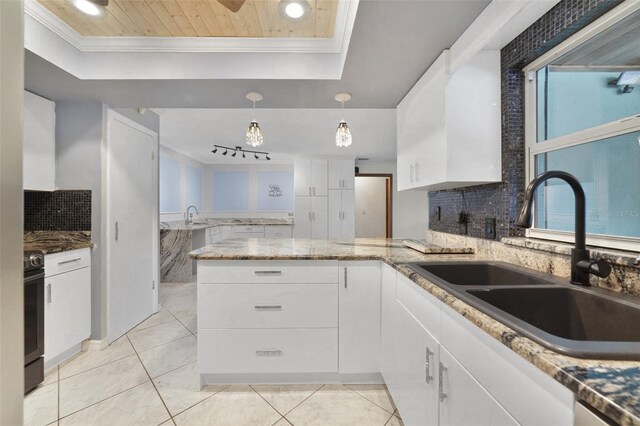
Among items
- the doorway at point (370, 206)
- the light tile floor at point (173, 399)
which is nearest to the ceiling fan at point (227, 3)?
the light tile floor at point (173, 399)

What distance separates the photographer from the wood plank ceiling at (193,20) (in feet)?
5.58

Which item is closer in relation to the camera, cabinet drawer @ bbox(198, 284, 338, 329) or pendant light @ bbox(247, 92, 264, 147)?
cabinet drawer @ bbox(198, 284, 338, 329)

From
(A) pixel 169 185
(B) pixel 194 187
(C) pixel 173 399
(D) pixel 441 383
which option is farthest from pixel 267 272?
(B) pixel 194 187

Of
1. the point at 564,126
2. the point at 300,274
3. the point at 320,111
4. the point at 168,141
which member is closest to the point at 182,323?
the point at 300,274

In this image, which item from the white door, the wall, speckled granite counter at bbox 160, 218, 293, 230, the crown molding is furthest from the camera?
speckled granite counter at bbox 160, 218, 293, 230

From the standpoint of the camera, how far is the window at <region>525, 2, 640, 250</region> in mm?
1152

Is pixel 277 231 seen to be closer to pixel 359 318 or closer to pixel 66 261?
pixel 66 261

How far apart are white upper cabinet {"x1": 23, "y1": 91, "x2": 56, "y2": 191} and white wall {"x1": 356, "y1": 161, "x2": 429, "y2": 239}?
5330 millimetres

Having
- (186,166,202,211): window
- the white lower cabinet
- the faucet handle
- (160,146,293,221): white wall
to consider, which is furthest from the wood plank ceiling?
(160,146,293,221): white wall

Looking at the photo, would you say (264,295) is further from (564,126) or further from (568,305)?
(564,126)

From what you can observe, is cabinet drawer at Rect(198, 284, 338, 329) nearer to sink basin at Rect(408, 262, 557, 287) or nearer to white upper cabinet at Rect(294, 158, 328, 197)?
sink basin at Rect(408, 262, 557, 287)

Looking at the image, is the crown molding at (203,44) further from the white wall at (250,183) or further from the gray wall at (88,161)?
the white wall at (250,183)

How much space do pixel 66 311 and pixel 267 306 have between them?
1634 millimetres

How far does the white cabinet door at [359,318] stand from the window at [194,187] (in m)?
5.14
